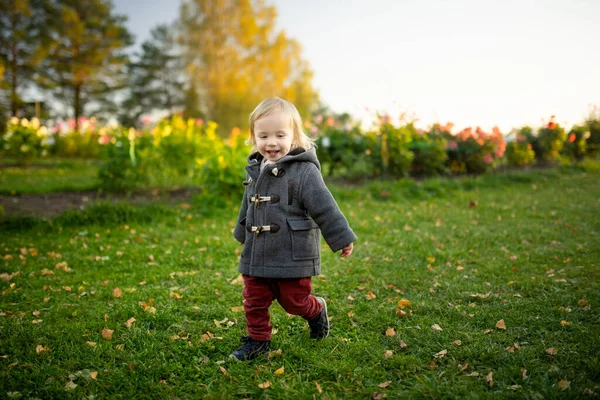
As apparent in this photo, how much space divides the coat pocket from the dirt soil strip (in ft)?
16.1

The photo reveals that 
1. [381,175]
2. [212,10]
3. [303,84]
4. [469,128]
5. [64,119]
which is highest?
[212,10]

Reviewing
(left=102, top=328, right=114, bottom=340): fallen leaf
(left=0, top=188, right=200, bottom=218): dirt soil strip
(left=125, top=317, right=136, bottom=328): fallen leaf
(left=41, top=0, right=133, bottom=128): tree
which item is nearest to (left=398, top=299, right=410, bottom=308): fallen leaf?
(left=125, top=317, right=136, bottom=328): fallen leaf

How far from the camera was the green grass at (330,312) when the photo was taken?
92.6 inches

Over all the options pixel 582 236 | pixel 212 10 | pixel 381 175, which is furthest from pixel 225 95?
pixel 582 236

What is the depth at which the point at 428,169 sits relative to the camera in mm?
10242

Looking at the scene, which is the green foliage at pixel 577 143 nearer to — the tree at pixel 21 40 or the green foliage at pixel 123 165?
the green foliage at pixel 123 165

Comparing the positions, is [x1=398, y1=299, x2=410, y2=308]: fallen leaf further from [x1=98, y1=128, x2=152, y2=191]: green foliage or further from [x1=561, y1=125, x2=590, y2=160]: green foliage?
[x1=561, y1=125, x2=590, y2=160]: green foliage

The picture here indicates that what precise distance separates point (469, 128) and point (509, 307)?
26.5 ft

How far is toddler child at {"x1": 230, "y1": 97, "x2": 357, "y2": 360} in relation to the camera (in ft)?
8.29

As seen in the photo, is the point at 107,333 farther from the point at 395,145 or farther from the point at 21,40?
the point at 21,40

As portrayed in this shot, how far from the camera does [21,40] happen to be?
21297mm

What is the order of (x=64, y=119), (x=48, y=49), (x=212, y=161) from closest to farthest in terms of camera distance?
(x=212, y=161) → (x=48, y=49) → (x=64, y=119)

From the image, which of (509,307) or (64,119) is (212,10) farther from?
(509,307)

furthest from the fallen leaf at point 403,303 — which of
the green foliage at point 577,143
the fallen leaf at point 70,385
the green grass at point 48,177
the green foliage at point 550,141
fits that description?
the green foliage at point 577,143
